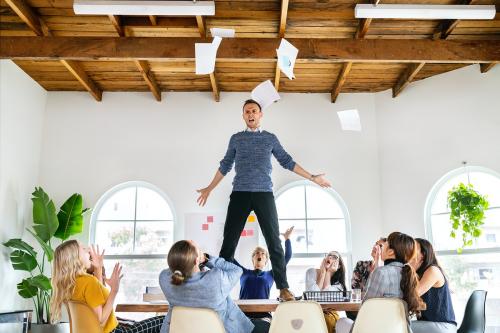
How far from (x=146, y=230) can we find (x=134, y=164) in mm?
875

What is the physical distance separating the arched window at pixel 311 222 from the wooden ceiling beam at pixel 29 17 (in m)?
3.34

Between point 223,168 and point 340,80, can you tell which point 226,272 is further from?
point 340,80

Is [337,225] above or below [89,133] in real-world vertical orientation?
below

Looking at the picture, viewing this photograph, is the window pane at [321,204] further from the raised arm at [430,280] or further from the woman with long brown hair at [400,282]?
the woman with long brown hair at [400,282]

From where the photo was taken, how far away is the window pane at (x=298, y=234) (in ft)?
21.2

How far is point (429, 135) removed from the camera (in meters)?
6.32

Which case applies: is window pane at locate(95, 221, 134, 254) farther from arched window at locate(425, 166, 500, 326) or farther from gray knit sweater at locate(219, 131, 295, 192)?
arched window at locate(425, 166, 500, 326)

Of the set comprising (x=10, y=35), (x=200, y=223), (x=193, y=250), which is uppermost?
(x=10, y=35)

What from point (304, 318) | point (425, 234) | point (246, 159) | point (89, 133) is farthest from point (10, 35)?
point (425, 234)

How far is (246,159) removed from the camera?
11.6ft

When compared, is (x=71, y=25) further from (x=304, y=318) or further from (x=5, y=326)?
(x=304, y=318)

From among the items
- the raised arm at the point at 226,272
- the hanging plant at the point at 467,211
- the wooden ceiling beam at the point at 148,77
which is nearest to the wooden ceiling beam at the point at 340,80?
the hanging plant at the point at 467,211

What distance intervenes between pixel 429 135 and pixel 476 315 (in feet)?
8.77

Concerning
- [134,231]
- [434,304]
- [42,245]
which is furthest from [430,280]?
[42,245]
